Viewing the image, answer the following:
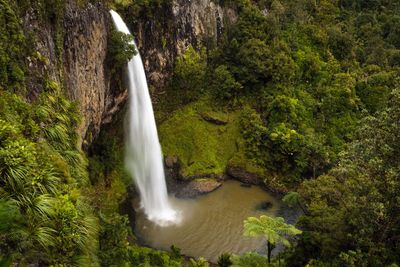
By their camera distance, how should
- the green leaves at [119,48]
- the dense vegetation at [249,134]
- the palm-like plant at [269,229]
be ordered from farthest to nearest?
the green leaves at [119,48] < the palm-like plant at [269,229] < the dense vegetation at [249,134]

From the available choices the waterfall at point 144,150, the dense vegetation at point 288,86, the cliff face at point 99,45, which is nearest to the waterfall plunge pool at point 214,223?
the waterfall at point 144,150

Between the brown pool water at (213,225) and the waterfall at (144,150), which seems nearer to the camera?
the brown pool water at (213,225)

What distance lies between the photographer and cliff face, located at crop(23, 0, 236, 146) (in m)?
12.6

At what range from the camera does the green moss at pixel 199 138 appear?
2497 cm

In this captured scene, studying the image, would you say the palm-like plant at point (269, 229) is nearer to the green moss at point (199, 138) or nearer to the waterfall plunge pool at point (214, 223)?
the waterfall plunge pool at point (214, 223)

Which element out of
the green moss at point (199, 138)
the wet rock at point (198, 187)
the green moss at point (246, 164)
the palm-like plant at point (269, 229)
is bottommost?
the wet rock at point (198, 187)

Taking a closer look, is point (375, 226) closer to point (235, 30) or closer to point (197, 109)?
point (197, 109)

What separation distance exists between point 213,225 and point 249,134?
805 centimetres

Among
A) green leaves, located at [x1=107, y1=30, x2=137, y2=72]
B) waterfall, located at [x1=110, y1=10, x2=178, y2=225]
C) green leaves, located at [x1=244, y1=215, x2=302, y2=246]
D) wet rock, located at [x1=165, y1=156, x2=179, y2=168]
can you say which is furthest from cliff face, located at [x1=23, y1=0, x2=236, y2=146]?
green leaves, located at [x1=244, y1=215, x2=302, y2=246]

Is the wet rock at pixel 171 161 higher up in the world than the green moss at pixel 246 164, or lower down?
higher up

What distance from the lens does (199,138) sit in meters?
26.0

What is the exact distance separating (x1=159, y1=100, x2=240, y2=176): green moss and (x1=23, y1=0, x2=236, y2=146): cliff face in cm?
305

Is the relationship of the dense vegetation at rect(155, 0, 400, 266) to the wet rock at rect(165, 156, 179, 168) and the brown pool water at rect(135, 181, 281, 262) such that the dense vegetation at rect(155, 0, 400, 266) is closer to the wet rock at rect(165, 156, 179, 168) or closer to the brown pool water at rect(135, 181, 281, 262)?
the wet rock at rect(165, 156, 179, 168)

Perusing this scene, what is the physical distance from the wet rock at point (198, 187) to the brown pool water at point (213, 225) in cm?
38
